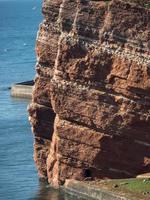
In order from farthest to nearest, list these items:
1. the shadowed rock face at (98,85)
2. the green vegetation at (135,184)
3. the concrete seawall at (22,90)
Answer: the concrete seawall at (22,90) → the shadowed rock face at (98,85) → the green vegetation at (135,184)

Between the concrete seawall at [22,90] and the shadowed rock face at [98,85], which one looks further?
the concrete seawall at [22,90]

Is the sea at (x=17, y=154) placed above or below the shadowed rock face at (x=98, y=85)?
below

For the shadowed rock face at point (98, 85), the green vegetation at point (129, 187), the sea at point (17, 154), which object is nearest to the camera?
the green vegetation at point (129, 187)

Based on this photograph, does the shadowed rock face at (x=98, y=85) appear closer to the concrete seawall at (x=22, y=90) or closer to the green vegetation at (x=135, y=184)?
the green vegetation at (x=135, y=184)

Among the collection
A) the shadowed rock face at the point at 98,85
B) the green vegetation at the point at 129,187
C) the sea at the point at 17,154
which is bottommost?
the sea at the point at 17,154

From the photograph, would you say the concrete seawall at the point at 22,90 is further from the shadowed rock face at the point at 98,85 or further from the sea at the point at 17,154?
the shadowed rock face at the point at 98,85

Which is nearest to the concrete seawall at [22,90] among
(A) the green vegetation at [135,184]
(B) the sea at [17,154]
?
(B) the sea at [17,154]

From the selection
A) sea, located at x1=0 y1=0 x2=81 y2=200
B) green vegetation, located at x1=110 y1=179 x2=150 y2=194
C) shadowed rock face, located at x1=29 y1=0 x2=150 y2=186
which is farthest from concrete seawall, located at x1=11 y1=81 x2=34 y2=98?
green vegetation, located at x1=110 y1=179 x2=150 y2=194
